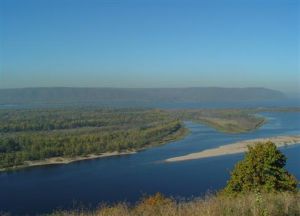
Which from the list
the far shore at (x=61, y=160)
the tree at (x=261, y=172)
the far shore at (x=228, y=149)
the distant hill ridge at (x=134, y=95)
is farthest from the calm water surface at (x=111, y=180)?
the distant hill ridge at (x=134, y=95)

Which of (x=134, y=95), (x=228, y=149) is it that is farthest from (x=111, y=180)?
(x=134, y=95)

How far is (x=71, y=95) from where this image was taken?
128875 millimetres

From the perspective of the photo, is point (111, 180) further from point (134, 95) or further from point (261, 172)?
point (134, 95)

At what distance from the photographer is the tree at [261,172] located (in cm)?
878

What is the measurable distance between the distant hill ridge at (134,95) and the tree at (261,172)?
348 feet

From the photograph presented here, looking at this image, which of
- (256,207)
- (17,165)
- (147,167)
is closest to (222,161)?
(147,167)

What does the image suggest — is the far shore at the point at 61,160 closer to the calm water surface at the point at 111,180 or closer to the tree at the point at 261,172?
the calm water surface at the point at 111,180

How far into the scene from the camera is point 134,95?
13925cm

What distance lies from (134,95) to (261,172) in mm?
130375

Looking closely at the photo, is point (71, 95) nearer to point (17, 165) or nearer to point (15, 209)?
point (17, 165)

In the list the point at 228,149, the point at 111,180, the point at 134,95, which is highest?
the point at 134,95

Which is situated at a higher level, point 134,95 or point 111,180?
point 134,95

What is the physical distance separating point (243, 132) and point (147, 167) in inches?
759

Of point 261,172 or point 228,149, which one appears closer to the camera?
point 261,172
